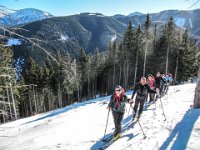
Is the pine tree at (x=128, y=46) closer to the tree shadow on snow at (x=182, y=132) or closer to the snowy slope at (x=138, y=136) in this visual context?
the snowy slope at (x=138, y=136)

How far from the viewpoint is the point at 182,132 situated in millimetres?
10250

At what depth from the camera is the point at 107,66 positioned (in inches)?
2709

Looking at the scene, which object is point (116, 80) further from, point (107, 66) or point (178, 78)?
point (178, 78)

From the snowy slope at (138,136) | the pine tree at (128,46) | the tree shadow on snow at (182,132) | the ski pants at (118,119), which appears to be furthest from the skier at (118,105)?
the pine tree at (128,46)

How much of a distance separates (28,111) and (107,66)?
25006mm

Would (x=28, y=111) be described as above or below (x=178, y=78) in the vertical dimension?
below

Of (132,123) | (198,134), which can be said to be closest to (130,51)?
(132,123)

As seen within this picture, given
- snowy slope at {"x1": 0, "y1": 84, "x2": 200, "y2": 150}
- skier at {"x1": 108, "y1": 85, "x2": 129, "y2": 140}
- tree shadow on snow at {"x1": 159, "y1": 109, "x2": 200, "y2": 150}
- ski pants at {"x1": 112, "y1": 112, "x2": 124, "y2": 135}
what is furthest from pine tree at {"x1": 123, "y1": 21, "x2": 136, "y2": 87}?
ski pants at {"x1": 112, "y1": 112, "x2": 124, "y2": 135}

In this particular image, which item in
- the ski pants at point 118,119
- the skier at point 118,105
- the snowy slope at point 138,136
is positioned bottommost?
the snowy slope at point 138,136

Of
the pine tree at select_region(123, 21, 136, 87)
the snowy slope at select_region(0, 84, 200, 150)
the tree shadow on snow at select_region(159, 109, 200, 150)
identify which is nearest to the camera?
the tree shadow on snow at select_region(159, 109, 200, 150)

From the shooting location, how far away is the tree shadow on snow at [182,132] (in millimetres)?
9031

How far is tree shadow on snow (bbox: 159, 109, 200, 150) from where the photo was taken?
356 inches

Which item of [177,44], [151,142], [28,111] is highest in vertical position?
[177,44]

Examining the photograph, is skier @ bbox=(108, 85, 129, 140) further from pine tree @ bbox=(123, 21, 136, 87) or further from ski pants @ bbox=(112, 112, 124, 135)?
pine tree @ bbox=(123, 21, 136, 87)
